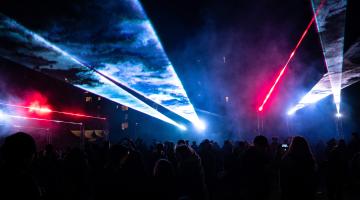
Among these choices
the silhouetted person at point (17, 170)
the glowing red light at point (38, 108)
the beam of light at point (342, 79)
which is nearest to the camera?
the silhouetted person at point (17, 170)

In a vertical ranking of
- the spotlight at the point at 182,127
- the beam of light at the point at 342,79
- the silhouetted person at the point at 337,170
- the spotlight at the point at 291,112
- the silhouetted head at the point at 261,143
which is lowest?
the silhouetted person at the point at 337,170

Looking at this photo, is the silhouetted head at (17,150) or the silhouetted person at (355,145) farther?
the silhouetted person at (355,145)

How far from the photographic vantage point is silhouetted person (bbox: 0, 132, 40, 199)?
232cm

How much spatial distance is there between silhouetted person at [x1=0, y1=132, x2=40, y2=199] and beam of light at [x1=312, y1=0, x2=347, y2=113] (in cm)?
1015

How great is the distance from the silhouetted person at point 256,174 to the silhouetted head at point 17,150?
4.27 metres

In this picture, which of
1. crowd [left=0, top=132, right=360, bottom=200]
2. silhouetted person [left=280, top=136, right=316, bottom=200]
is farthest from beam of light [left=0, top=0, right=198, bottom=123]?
silhouetted person [left=280, top=136, right=316, bottom=200]

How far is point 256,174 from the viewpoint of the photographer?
17.9 ft

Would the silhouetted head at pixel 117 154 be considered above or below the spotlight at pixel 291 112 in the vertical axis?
below

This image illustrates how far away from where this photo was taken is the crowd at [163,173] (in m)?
2.47

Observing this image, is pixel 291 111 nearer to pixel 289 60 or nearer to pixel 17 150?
pixel 289 60

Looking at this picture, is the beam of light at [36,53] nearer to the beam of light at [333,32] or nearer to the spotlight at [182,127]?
the beam of light at [333,32]

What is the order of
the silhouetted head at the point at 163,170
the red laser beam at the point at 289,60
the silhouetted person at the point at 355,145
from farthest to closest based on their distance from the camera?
the silhouetted person at the point at 355,145, the red laser beam at the point at 289,60, the silhouetted head at the point at 163,170

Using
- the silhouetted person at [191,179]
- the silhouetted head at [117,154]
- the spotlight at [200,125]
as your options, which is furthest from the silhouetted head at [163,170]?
the spotlight at [200,125]

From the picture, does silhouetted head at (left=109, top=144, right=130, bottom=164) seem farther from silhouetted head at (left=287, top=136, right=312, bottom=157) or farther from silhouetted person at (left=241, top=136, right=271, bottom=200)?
silhouetted head at (left=287, top=136, right=312, bottom=157)
